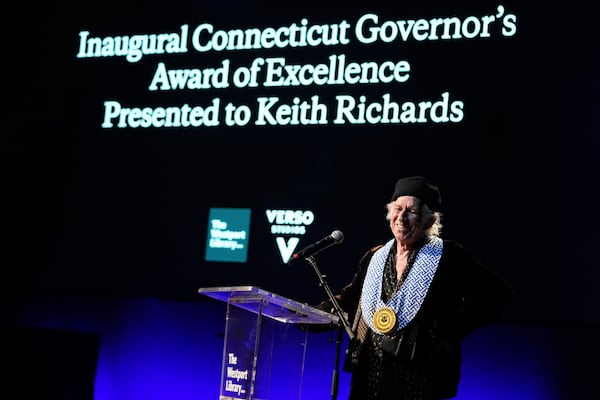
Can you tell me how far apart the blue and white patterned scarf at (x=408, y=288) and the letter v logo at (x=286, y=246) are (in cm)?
201

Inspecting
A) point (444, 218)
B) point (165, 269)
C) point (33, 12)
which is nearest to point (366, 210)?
point (444, 218)

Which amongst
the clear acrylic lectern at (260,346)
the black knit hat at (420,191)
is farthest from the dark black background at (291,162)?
the clear acrylic lectern at (260,346)

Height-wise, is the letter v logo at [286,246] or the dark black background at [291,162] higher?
the dark black background at [291,162]

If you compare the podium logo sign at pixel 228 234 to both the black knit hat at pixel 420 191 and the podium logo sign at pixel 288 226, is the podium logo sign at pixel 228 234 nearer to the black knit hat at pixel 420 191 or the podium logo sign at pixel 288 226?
the podium logo sign at pixel 288 226

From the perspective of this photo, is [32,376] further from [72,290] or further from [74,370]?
[72,290]

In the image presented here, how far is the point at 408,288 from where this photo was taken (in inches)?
112

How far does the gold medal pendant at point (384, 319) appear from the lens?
2771 millimetres

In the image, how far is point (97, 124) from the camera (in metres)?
5.55

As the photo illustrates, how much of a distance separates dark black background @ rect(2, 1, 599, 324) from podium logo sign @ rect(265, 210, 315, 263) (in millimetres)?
44

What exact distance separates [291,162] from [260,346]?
2471 millimetres

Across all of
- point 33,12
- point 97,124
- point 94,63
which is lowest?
point 97,124

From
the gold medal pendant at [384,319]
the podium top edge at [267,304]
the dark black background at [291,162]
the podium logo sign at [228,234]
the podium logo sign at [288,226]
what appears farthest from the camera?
the podium logo sign at [228,234]

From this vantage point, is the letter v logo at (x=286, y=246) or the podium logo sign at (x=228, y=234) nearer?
the letter v logo at (x=286, y=246)

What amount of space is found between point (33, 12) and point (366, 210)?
9.13ft
